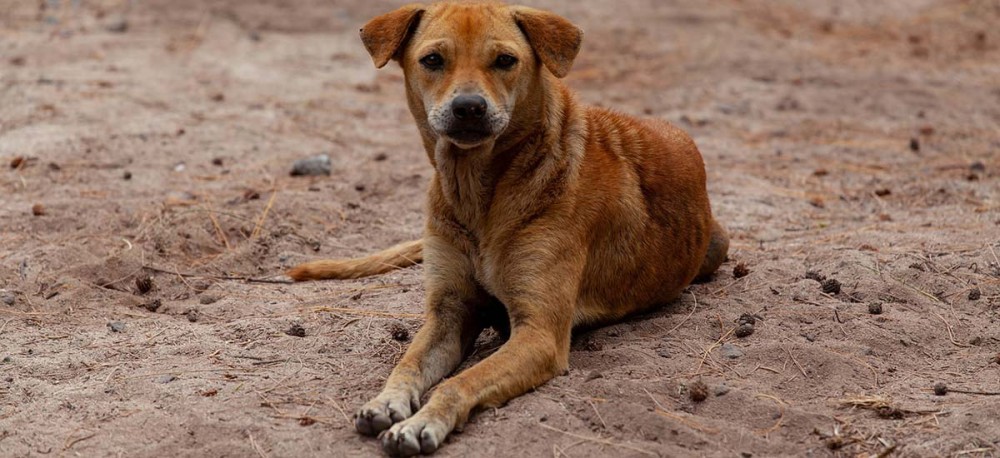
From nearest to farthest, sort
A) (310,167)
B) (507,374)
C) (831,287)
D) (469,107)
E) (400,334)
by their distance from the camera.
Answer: (507,374) < (469,107) < (400,334) < (831,287) < (310,167)

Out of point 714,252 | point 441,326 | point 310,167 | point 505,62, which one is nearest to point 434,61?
point 505,62

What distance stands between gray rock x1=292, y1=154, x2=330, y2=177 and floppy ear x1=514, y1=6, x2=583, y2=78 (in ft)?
11.2

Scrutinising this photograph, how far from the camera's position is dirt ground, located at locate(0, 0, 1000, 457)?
4301 millimetres

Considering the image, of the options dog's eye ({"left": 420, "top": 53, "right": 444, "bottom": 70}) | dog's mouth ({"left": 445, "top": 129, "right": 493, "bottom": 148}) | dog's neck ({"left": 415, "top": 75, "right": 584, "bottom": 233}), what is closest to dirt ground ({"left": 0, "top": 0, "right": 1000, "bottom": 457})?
dog's neck ({"left": 415, "top": 75, "right": 584, "bottom": 233})

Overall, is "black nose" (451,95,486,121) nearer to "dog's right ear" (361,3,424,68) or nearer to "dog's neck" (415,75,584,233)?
"dog's neck" (415,75,584,233)

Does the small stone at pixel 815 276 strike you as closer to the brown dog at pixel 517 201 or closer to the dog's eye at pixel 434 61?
the brown dog at pixel 517 201

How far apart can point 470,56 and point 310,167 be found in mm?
3610

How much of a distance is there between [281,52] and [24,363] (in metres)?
7.37

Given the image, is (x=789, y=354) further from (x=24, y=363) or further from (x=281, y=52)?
(x=281, y=52)

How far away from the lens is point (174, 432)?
421 cm

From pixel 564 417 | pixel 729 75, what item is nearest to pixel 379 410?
pixel 564 417

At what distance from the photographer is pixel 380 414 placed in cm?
425

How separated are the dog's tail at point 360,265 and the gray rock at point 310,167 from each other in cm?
190

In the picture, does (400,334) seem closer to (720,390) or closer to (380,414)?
(380,414)
